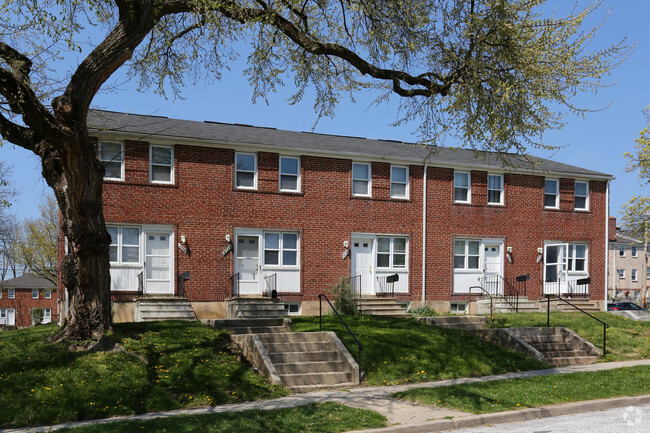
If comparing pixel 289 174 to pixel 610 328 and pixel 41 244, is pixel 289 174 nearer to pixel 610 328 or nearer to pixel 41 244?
pixel 610 328

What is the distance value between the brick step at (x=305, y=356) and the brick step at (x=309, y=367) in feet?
0.69

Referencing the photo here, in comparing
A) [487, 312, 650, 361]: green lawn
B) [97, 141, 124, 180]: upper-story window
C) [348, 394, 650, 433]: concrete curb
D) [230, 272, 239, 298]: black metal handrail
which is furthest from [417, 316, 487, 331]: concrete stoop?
[97, 141, 124, 180]: upper-story window

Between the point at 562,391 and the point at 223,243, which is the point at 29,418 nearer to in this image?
the point at 562,391

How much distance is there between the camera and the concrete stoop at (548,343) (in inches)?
639

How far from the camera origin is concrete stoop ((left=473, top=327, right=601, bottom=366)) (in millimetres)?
16242

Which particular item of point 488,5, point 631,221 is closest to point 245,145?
point 488,5

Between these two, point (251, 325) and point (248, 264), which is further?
point (248, 264)

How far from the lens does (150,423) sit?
930cm

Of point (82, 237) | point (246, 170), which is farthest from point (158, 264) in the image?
point (82, 237)

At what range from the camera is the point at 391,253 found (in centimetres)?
2455

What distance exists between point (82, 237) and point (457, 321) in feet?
38.0

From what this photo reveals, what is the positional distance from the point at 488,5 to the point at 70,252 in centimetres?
1083

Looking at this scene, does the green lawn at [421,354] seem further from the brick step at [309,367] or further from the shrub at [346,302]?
the shrub at [346,302]

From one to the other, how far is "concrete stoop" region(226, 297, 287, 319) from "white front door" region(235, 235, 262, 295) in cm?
119
